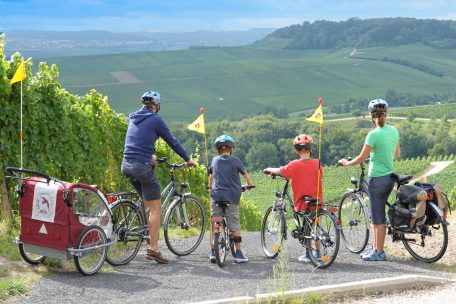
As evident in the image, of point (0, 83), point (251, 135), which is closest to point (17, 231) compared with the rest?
point (0, 83)

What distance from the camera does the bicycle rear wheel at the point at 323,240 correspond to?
9.14m

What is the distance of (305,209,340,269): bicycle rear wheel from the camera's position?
360 inches

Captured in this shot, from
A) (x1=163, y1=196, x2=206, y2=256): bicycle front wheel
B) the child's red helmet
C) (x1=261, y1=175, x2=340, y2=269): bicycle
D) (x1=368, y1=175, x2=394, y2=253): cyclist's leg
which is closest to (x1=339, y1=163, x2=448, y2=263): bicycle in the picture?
(x1=368, y1=175, x2=394, y2=253): cyclist's leg

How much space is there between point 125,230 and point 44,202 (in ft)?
4.16

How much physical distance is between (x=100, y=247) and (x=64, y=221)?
1.77 feet

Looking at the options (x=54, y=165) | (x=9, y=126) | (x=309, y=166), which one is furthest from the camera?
(x=54, y=165)

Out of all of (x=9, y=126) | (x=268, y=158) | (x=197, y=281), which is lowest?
(x=268, y=158)

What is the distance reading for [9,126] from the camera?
38.6 ft

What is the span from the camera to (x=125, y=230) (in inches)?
372

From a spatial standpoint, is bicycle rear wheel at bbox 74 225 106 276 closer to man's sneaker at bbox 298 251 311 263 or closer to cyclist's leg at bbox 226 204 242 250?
cyclist's leg at bbox 226 204 242 250

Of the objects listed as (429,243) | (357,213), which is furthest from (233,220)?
(429,243)

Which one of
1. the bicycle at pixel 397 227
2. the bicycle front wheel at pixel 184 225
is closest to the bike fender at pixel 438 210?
the bicycle at pixel 397 227

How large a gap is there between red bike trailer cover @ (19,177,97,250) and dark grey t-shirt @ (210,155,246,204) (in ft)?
5.60

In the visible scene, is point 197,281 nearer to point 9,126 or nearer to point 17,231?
point 17,231
